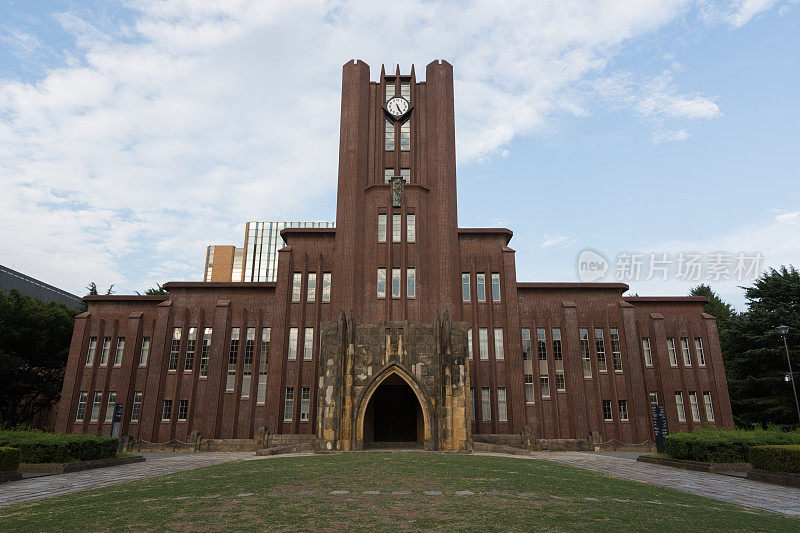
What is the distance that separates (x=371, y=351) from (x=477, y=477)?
52.0 ft

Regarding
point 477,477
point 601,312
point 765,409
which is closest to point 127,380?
point 477,477

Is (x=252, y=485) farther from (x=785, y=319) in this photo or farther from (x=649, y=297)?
(x=785, y=319)

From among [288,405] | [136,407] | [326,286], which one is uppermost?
[326,286]

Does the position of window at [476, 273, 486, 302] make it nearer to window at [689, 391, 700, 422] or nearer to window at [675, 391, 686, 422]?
window at [675, 391, 686, 422]

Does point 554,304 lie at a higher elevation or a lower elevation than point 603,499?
higher

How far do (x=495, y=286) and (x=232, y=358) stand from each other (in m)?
21.1

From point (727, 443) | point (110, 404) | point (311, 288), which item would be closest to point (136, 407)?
point (110, 404)

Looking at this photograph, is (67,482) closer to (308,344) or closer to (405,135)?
(308,344)

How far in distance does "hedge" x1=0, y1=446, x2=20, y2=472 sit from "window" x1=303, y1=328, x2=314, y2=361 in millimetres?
20387

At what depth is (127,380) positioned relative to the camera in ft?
120

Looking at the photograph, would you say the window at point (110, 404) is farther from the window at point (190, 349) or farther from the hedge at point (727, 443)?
the hedge at point (727, 443)

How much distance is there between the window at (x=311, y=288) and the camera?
122 feet

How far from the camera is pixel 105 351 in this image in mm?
37938

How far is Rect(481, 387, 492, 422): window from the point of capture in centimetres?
3466
